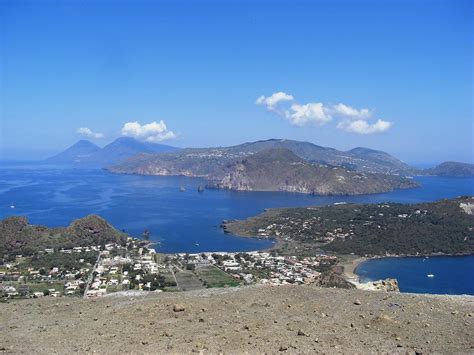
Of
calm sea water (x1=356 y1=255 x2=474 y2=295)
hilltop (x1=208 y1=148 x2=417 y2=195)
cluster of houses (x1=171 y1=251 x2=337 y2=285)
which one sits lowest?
calm sea water (x1=356 y1=255 x2=474 y2=295)

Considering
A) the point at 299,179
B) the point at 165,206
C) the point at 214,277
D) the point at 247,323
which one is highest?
the point at 247,323

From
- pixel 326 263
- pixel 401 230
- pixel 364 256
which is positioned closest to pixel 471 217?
pixel 401 230

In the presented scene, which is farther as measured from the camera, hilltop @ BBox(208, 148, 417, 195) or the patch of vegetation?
hilltop @ BBox(208, 148, 417, 195)

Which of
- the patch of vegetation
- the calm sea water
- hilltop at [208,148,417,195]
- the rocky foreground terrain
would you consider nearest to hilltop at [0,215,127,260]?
the patch of vegetation

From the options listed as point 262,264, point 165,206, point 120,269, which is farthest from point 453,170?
point 120,269

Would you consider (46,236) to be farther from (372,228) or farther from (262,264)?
(372,228)

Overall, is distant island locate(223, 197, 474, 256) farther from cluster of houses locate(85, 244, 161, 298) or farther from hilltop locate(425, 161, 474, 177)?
hilltop locate(425, 161, 474, 177)
